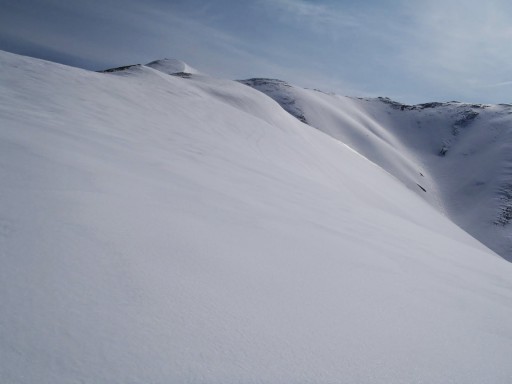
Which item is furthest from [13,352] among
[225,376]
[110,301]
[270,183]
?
[270,183]

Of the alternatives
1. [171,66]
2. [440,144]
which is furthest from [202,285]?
[171,66]

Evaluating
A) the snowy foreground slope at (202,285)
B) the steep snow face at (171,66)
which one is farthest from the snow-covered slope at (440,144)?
the snowy foreground slope at (202,285)

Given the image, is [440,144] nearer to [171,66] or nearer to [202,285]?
[171,66]

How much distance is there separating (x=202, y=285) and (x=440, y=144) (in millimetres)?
67695

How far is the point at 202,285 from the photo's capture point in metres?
1.73

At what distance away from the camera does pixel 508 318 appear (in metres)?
2.68

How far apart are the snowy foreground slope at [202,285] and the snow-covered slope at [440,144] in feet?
119

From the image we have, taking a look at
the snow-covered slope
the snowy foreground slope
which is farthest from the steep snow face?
Result: the snowy foreground slope

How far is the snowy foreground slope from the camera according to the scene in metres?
1.18

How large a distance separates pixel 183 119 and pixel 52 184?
7.59 metres

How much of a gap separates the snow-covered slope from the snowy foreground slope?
1430 inches

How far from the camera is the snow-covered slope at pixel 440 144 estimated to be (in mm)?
40312

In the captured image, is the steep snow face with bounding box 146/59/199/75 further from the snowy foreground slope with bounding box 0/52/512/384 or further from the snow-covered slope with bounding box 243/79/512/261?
the snowy foreground slope with bounding box 0/52/512/384

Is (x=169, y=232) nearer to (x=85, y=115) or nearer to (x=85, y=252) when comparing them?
(x=85, y=252)
